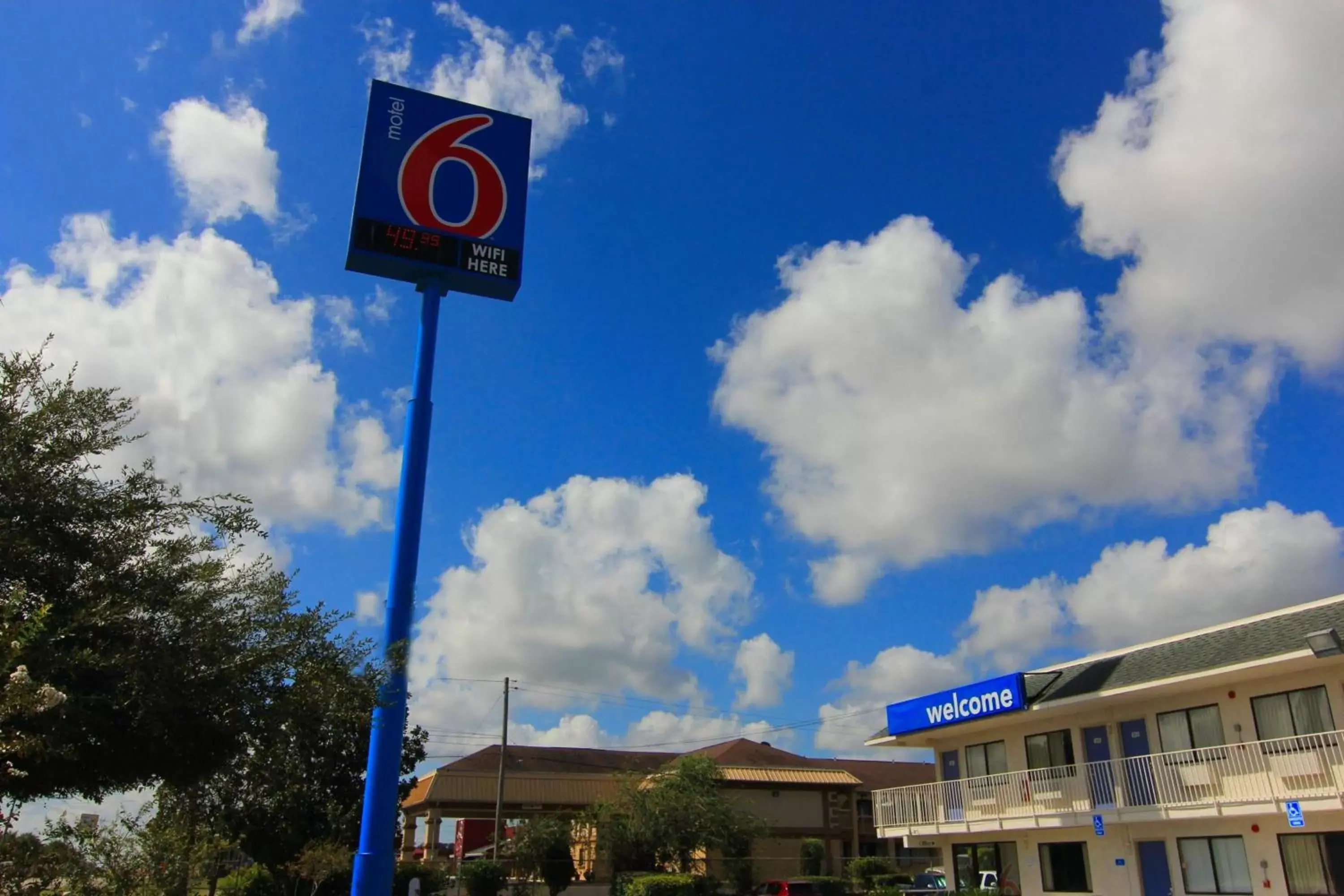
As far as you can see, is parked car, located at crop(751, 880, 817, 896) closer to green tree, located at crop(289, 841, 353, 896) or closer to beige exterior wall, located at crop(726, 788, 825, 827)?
green tree, located at crop(289, 841, 353, 896)

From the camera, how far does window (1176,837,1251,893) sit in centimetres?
2245

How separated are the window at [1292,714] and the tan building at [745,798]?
33807mm

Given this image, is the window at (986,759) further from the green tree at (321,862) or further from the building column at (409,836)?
the building column at (409,836)

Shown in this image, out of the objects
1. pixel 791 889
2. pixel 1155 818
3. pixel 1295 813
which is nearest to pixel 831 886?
pixel 791 889

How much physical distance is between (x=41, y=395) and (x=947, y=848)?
31537mm

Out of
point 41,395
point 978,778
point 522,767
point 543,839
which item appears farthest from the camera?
point 522,767

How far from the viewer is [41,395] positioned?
8344 millimetres

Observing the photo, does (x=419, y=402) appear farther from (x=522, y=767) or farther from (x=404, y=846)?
(x=522, y=767)

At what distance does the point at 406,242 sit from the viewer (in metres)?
20.2

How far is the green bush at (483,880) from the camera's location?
44250mm

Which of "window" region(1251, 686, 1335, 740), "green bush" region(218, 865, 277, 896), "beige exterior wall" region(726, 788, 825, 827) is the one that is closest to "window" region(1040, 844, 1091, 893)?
"window" region(1251, 686, 1335, 740)

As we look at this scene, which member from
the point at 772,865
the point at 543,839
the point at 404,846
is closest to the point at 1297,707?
the point at 543,839

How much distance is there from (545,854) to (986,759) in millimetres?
24110

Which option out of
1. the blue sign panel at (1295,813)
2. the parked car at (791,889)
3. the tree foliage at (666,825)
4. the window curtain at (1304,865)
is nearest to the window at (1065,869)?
the window curtain at (1304,865)
